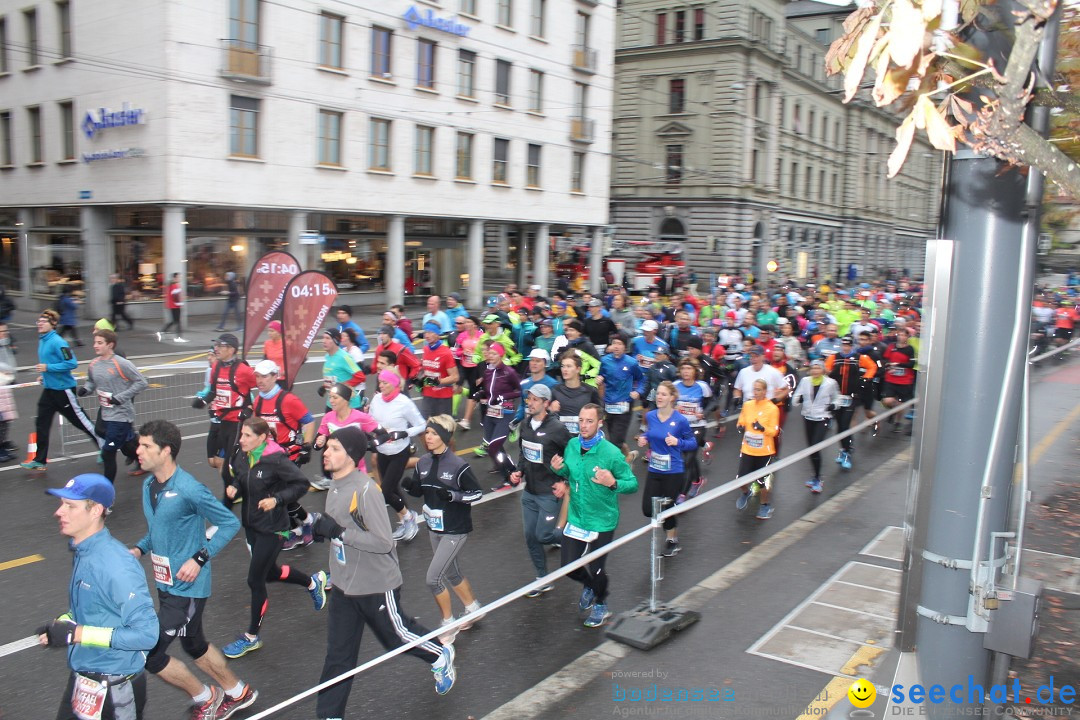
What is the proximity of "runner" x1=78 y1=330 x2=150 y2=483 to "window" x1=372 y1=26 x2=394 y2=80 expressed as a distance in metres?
22.8

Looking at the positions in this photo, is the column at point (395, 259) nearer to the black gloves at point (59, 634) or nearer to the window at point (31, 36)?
the window at point (31, 36)

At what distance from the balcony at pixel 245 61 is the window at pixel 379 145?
4.57m

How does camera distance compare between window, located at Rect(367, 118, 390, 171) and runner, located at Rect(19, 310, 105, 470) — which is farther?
window, located at Rect(367, 118, 390, 171)

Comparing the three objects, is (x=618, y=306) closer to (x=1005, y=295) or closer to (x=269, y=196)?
(x=269, y=196)

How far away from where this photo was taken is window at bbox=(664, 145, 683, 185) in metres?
51.3

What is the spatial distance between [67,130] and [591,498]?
27.3m

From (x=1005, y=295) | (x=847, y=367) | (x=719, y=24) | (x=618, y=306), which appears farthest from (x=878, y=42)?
(x=719, y=24)

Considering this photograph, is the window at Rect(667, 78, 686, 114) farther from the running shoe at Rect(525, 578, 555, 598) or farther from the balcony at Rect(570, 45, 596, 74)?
the running shoe at Rect(525, 578, 555, 598)

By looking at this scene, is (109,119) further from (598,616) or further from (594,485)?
(598,616)

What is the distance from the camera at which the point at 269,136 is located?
2675 centimetres

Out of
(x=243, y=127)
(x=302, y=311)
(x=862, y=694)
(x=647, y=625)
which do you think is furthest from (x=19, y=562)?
(x=243, y=127)

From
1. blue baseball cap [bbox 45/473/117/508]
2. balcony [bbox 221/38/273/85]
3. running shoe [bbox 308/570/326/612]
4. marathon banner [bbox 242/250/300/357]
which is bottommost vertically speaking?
running shoe [bbox 308/570/326/612]

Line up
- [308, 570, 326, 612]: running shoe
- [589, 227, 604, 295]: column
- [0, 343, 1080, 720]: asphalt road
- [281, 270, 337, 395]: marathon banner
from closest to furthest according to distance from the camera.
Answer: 1. [0, 343, 1080, 720]: asphalt road
2. [308, 570, 326, 612]: running shoe
3. [281, 270, 337, 395]: marathon banner
4. [589, 227, 604, 295]: column

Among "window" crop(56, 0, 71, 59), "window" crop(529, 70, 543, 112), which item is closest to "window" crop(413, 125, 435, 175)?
"window" crop(529, 70, 543, 112)
